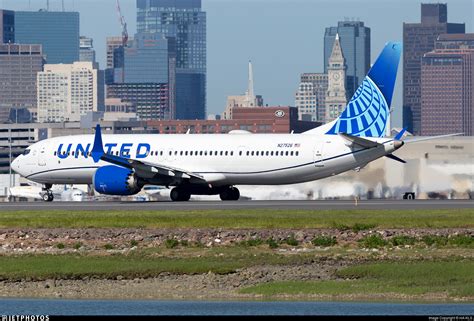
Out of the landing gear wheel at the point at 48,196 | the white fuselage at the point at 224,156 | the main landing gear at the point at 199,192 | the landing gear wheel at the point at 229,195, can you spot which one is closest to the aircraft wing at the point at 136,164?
the main landing gear at the point at 199,192

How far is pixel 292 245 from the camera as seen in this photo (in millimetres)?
56906

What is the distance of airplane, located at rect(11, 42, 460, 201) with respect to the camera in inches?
3255

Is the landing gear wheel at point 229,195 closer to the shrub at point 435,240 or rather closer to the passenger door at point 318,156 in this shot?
the passenger door at point 318,156

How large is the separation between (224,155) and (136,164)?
5158mm

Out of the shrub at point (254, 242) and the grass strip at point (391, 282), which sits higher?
the shrub at point (254, 242)

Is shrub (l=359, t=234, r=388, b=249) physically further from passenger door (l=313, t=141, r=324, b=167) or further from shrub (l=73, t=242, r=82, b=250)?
passenger door (l=313, t=141, r=324, b=167)

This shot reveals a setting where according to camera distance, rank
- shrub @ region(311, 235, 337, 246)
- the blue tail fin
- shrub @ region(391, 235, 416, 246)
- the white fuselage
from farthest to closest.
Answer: the blue tail fin, the white fuselage, shrub @ region(311, 235, 337, 246), shrub @ region(391, 235, 416, 246)

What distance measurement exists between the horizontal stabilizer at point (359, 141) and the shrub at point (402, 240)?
24.6m

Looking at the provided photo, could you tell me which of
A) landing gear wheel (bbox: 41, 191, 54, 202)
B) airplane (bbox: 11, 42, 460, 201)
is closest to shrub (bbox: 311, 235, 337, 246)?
airplane (bbox: 11, 42, 460, 201)

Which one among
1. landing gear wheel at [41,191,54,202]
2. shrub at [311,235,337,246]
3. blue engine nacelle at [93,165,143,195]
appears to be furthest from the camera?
landing gear wheel at [41,191,54,202]

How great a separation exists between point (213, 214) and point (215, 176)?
17126mm

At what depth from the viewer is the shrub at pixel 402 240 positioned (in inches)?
2222

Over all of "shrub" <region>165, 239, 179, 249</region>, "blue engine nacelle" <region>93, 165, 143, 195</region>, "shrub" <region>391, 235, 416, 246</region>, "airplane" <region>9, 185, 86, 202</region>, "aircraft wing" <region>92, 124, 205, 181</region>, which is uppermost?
"aircraft wing" <region>92, 124, 205, 181</region>

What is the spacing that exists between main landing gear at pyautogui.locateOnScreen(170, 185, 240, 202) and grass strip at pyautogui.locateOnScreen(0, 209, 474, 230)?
49.7 feet
